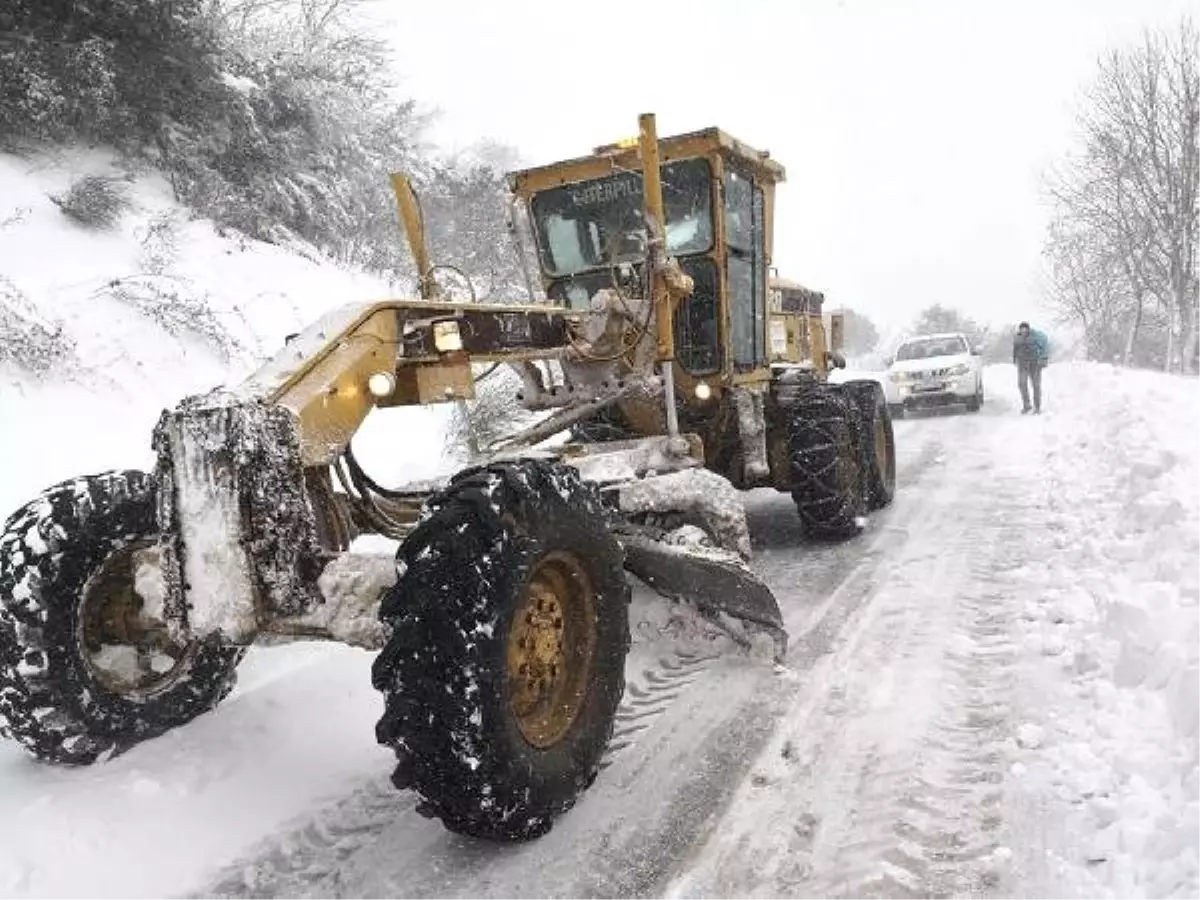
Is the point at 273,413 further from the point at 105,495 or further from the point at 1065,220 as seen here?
the point at 1065,220

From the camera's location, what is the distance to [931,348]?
18.3 meters

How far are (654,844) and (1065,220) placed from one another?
35200 mm

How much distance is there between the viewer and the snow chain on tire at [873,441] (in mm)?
7578

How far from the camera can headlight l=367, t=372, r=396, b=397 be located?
11.3 feet

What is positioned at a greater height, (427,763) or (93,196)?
(93,196)

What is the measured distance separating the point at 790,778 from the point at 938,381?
585 inches

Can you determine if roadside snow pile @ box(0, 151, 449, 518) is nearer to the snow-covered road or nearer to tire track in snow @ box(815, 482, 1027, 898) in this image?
the snow-covered road

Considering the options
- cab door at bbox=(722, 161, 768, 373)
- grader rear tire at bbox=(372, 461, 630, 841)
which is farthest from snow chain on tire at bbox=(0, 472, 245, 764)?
cab door at bbox=(722, 161, 768, 373)

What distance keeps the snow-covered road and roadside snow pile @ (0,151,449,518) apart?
10.1ft

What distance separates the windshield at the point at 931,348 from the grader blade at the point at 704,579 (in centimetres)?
1453

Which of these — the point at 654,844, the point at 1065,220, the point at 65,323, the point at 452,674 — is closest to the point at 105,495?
the point at 452,674

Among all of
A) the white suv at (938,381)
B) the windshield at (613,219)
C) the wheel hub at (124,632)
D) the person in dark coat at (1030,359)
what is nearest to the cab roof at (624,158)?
the windshield at (613,219)

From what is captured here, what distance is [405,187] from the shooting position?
4.96m

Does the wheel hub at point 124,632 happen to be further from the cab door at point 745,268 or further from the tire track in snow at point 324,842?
the cab door at point 745,268
